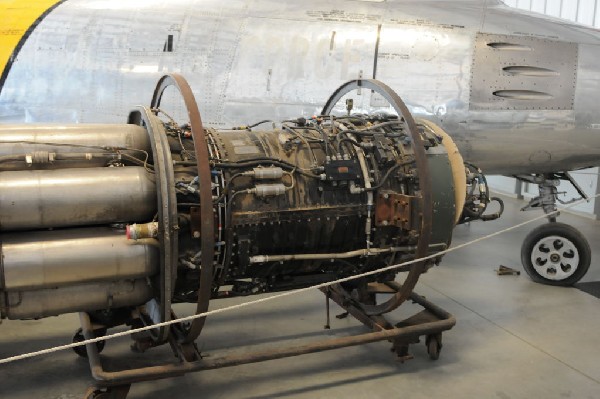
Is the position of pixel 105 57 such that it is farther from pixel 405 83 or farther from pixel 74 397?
pixel 74 397

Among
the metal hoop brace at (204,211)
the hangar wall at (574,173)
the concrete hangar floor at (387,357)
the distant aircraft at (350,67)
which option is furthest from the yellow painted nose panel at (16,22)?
the hangar wall at (574,173)

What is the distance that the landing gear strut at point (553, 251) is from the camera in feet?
19.2

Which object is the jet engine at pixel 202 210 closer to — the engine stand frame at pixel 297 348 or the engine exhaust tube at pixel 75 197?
the engine exhaust tube at pixel 75 197

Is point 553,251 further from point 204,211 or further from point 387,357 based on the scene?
point 204,211

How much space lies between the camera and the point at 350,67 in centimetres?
597

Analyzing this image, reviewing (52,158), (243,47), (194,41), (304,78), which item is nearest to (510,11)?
(304,78)

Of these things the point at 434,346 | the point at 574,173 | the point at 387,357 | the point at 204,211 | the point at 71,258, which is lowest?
the point at 387,357

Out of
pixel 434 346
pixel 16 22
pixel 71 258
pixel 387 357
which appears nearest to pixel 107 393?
pixel 71 258

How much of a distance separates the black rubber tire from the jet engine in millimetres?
2338

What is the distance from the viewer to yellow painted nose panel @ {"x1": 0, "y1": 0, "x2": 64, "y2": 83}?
6238 millimetres

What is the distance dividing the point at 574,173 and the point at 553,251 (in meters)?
4.56

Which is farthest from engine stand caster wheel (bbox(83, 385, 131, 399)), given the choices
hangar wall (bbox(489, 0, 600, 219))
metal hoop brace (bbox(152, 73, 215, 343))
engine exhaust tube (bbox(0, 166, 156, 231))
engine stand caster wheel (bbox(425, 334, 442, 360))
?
hangar wall (bbox(489, 0, 600, 219))

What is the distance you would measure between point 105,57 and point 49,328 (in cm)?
288

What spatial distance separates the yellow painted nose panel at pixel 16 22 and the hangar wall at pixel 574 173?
773 centimetres
